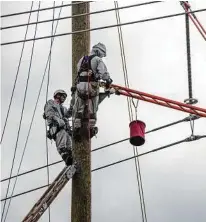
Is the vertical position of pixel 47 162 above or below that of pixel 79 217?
above

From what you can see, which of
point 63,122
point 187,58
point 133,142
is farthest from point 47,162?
point 187,58

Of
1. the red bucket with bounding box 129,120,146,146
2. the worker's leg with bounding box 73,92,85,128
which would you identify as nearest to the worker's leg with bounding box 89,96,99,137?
the worker's leg with bounding box 73,92,85,128

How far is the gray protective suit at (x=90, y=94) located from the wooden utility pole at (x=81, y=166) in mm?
235

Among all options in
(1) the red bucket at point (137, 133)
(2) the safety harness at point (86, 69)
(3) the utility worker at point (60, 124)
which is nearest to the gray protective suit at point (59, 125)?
(3) the utility worker at point (60, 124)

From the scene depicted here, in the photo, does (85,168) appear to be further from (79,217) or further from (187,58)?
(187,58)

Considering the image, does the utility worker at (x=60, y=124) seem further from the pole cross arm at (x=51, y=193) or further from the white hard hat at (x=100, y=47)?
the white hard hat at (x=100, y=47)

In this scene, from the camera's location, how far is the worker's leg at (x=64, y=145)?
6.34 m

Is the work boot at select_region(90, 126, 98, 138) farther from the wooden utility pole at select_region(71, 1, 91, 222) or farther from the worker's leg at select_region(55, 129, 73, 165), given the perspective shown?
the worker's leg at select_region(55, 129, 73, 165)

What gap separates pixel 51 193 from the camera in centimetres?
613

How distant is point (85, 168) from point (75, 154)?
0.73 feet

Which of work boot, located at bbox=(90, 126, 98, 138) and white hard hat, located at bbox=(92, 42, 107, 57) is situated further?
white hard hat, located at bbox=(92, 42, 107, 57)

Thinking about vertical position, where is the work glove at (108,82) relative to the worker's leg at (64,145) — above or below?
above

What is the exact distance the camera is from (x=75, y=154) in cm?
623

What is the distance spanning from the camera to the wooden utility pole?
591 cm
